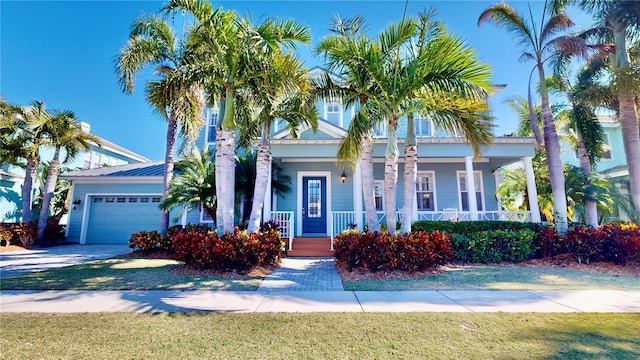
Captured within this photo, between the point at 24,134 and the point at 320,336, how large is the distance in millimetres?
18638

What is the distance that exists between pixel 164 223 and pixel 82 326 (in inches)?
288

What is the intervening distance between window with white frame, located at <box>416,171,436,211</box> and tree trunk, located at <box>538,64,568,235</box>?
474cm

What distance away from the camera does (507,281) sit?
629cm

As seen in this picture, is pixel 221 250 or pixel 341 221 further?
pixel 341 221

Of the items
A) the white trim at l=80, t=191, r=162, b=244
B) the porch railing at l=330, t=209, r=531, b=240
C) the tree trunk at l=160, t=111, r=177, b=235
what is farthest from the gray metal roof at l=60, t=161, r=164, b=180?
the porch railing at l=330, t=209, r=531, b=240

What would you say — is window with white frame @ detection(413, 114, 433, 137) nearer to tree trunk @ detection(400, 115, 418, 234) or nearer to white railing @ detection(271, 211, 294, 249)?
tree trunk @ detection(400, 115, 418, 234)

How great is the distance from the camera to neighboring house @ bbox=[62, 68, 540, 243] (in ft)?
36.9

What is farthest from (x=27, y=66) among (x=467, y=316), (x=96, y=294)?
(x=467, y=316)

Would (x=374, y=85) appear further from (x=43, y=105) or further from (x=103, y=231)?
(x=43, y=105)

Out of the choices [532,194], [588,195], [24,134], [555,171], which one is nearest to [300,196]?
[555,171]

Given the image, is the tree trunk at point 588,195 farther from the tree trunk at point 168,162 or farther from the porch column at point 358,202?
the tree trunk at point 168,162

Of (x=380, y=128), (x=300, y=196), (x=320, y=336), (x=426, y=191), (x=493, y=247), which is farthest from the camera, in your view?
(x=426, y=191)

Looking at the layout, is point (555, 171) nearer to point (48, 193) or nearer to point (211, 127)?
point (211, 127)

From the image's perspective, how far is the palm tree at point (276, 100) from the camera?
280 inches
